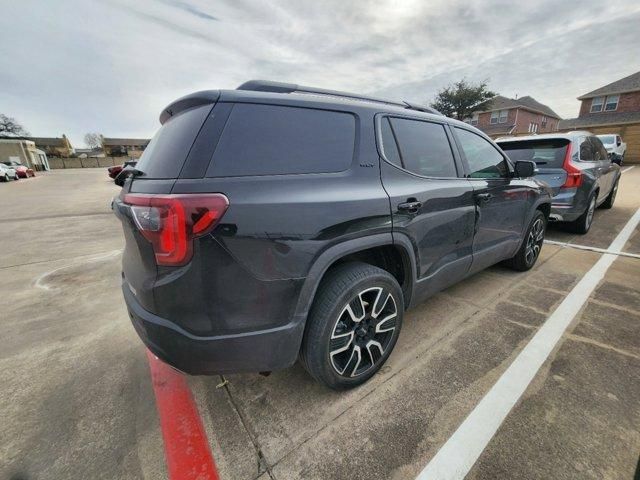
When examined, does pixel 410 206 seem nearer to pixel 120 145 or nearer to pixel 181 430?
pixel 181 430

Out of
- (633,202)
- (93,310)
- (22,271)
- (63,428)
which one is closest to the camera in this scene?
(63,428)

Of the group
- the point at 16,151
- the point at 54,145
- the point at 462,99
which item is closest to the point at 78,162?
the point at 16,151

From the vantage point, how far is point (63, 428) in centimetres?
182

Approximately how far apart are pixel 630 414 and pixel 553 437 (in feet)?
1.91

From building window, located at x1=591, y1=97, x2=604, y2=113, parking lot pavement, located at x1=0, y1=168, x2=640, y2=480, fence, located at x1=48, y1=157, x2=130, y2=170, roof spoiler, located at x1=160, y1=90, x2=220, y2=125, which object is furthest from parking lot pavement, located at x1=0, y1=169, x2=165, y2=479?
fence, located at x1=48, y1=157, x2=130, y2=170

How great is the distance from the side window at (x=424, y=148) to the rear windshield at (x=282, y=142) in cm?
50

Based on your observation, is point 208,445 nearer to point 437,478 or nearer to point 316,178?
point 437,478

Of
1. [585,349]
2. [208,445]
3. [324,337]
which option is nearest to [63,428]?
[208,445]

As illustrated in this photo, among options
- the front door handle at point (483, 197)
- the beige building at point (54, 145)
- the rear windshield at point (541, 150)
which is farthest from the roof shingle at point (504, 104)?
the beige building at point (54, 145)

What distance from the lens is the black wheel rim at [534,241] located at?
12.5 ft

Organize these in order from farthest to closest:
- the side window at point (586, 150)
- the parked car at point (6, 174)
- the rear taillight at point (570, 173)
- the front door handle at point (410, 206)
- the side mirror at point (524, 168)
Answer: the parked car at point (6, 174)
the side window at point (586, 150)
the rear taillight at point (570, 173)
the side mirror at point (524, 168)
the front door handle at point (410, 206)

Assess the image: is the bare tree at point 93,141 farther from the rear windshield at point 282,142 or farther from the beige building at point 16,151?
the rear windshield at point 282,142

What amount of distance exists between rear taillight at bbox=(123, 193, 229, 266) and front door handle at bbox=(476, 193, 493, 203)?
90.5 inches

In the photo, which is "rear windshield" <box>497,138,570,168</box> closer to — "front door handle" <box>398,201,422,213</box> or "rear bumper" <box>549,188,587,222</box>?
"rear bumper" <box>549,188,587,222</box>
